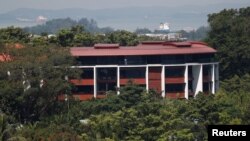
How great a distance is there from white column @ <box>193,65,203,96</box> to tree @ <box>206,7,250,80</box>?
715 cm

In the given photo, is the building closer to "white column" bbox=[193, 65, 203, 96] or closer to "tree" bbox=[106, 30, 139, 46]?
"white column" bbox=[193, 65, 203, 96]

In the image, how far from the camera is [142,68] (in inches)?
1813

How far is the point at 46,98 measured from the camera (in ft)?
108

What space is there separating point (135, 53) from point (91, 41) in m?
13.0

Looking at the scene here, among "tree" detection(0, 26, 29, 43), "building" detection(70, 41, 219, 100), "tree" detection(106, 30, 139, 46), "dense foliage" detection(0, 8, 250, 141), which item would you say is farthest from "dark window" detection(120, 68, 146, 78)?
"tree" detection(106, 30, 139, 46)

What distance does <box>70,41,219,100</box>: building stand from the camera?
45562 millimetres

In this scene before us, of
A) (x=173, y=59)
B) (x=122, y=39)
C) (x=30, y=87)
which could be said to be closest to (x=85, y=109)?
(x=30, y=87)

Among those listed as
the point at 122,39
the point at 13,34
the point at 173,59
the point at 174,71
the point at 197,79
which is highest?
the point at 13,34

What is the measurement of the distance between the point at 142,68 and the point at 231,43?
34.4 feet

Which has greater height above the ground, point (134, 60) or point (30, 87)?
point (30, 87)

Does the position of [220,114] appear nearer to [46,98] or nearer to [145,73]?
[46,98]

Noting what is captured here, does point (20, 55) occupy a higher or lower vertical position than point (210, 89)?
higher

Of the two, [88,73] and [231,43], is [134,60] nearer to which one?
[88,73]

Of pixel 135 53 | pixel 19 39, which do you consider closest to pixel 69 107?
pixel 135 53
